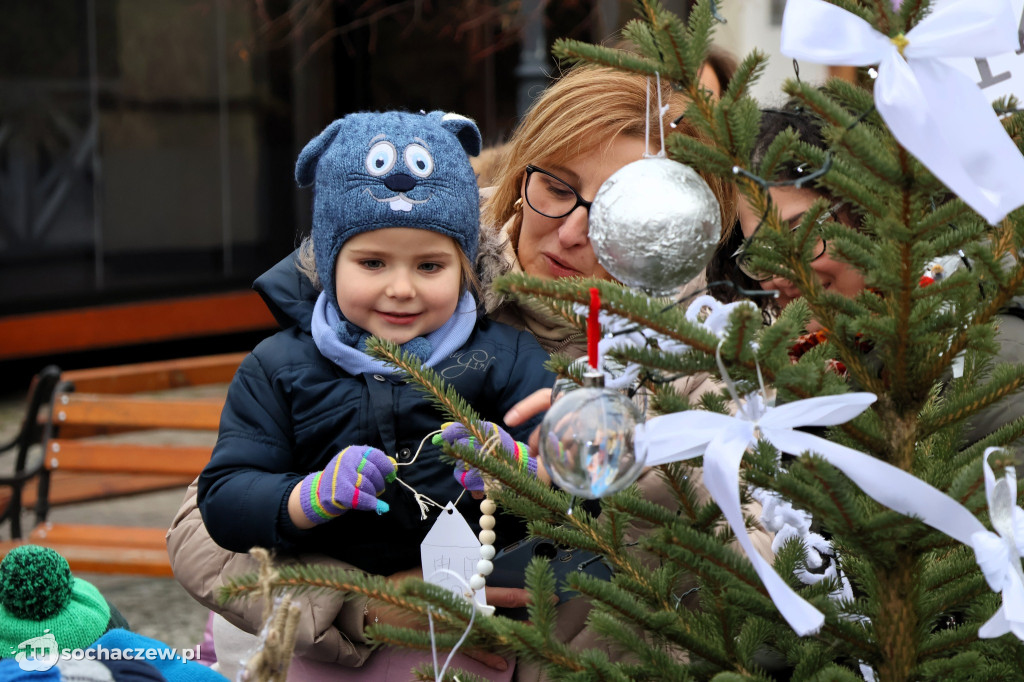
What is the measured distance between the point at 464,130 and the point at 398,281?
14.6 inches

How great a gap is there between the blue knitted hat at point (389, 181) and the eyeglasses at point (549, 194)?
173 mm

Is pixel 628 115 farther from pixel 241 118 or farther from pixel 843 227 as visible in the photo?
pixel 241 118

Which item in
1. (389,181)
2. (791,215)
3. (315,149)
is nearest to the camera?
(389,181)

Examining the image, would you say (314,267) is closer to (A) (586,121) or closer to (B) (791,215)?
(A) (586,121)

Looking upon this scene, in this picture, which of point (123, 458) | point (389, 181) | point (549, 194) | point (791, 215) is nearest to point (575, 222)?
point (549, 194)

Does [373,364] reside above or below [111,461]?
above

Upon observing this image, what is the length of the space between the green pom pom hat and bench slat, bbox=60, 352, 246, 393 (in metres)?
3.66

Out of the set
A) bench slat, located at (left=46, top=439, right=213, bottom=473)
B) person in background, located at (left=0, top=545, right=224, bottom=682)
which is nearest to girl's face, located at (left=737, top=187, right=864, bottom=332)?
person in background, located at (left=0, top=545, right=224, bottom=682)

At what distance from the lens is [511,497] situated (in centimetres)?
151

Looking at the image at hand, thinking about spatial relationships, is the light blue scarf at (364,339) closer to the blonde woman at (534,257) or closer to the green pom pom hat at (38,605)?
the blonde woman at (534,257)

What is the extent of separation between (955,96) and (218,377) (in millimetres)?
5979

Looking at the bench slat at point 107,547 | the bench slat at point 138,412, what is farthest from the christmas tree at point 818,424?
the bench slat at point 138,412

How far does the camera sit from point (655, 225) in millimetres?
1293

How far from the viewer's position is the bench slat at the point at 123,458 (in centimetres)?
477
